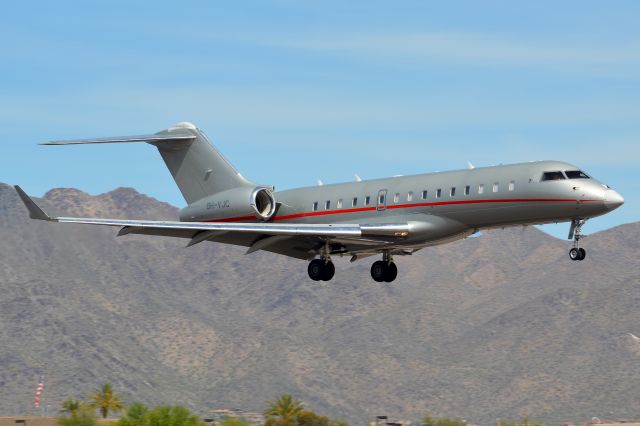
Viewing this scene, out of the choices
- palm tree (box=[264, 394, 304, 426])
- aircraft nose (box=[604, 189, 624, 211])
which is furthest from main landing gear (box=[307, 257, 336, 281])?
palm tree (box=[264, 394, 304, 426])

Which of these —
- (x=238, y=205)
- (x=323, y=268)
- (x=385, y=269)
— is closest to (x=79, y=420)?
(x=238, y=205)

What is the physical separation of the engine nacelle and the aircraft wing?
951mm

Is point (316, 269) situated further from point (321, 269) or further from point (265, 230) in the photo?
point (265, 230)

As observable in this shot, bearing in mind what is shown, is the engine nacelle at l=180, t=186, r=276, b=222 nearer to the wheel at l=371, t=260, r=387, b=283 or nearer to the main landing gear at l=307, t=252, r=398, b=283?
the main landing gear at l=307, t=252, r=398, b=283

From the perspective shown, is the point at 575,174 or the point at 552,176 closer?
the point at 552,176

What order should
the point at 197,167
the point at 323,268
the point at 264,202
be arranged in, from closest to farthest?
the point at 323,268
the point at 264,202
the point at 197,167

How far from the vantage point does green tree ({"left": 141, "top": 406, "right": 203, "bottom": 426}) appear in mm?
95312

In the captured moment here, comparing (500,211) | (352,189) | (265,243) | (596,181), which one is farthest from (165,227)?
(596,181)

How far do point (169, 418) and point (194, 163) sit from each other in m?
52.5

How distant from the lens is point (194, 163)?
156ft

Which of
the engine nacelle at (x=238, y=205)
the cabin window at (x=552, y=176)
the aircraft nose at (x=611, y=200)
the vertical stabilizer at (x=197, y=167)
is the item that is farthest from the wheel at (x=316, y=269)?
the aircraft nose at (x=611, y=200)

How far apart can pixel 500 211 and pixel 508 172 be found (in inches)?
50.0

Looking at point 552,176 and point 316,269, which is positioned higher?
point 552,176

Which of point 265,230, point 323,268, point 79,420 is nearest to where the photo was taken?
point 265,230
